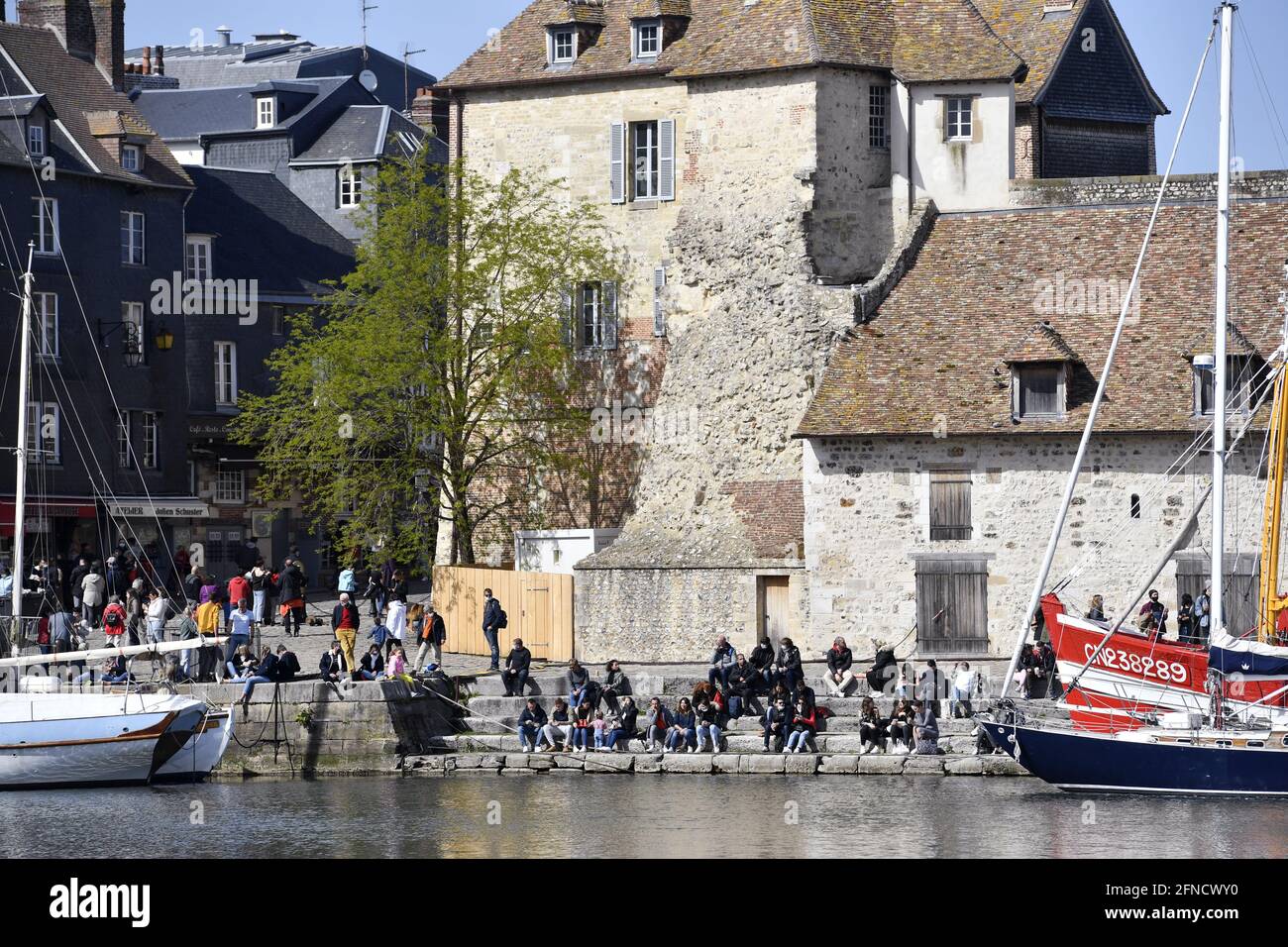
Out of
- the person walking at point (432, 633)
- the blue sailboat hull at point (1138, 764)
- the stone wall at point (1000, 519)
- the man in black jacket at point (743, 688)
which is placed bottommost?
the blue sailboat hull at point (1138, 764)

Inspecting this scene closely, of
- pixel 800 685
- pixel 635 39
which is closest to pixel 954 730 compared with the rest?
pixel 800 685

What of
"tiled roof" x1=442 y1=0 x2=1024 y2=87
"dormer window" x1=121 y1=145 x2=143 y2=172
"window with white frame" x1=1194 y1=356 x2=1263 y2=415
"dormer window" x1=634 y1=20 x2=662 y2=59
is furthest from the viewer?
"dormer window" x1=121 y1=145 x2=143 y2=172

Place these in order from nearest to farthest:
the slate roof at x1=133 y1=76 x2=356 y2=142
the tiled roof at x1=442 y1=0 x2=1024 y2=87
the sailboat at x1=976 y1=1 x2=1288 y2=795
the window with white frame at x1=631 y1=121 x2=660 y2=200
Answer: the sailboat at x1=976 y1=1 x2=1288 y2=795 → the tiled roof at x1=442 y1=0 x2=1024 y2=87 → the window with white frame at x1=631 y1=121 x2=660 y2=200 → the slate roof at x1=133 y1=76 x2=356 y2=142

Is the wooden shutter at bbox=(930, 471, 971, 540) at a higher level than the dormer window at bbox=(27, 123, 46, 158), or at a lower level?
lower

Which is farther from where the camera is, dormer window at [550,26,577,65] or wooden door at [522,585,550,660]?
dormer window at [550,26,577,65]

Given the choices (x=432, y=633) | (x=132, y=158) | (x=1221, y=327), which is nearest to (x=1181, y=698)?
(x=1221, y=327)

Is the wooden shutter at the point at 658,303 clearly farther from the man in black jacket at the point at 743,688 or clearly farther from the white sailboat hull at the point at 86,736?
the white sailboat hull at the point at 86,736

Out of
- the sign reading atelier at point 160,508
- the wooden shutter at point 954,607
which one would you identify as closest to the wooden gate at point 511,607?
the wooden shutter at point 954,607

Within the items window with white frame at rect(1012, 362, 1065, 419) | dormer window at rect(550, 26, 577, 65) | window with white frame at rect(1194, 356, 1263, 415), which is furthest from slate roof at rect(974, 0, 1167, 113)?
window with white frame at rect(1194, 356, 1263, 415)

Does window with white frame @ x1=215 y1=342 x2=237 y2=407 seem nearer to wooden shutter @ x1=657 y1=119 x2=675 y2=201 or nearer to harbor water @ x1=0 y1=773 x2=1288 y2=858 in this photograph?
wooden shutter @ x1=657 y1=119 x2=675 y2=201

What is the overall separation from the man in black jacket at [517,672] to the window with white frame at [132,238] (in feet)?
81.4

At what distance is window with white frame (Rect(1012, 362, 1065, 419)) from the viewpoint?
41.4 metres

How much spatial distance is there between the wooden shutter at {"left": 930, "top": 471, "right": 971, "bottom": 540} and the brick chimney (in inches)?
1232

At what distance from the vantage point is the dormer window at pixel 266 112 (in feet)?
240
